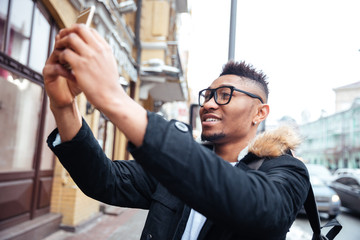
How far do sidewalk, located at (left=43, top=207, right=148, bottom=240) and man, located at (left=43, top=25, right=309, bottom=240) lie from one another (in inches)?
175

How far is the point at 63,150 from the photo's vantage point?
1214mm

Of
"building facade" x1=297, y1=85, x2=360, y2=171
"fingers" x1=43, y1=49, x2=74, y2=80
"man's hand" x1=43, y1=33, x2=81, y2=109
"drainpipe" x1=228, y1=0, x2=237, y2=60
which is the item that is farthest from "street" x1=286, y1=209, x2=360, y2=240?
"building facade" x1=297, y1=85, x2=360, y2=171

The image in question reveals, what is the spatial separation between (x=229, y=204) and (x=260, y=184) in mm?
170

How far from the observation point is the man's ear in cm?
183

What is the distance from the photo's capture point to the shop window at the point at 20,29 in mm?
4359

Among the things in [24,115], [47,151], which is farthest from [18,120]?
[47,151]

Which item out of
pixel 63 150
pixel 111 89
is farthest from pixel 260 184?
pixel 63 150

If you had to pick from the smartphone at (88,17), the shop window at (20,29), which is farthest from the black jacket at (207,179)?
the shop window at (20,29)

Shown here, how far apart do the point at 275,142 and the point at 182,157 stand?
80cm

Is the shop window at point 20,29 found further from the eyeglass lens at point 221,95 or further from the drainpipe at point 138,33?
the drainpipe at point 138,33

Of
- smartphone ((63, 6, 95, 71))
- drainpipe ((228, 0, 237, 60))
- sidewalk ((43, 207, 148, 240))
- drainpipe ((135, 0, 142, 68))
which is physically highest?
drainpipe ((135, 0, 142, 68))

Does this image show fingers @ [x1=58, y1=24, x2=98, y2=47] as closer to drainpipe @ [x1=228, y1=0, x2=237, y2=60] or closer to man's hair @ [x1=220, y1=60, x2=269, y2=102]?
Result: man's hair @ [x1=220, y1=60, x2=269, y2=102]

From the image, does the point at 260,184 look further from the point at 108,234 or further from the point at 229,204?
the point at 108,234

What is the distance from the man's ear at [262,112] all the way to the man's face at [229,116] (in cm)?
8
